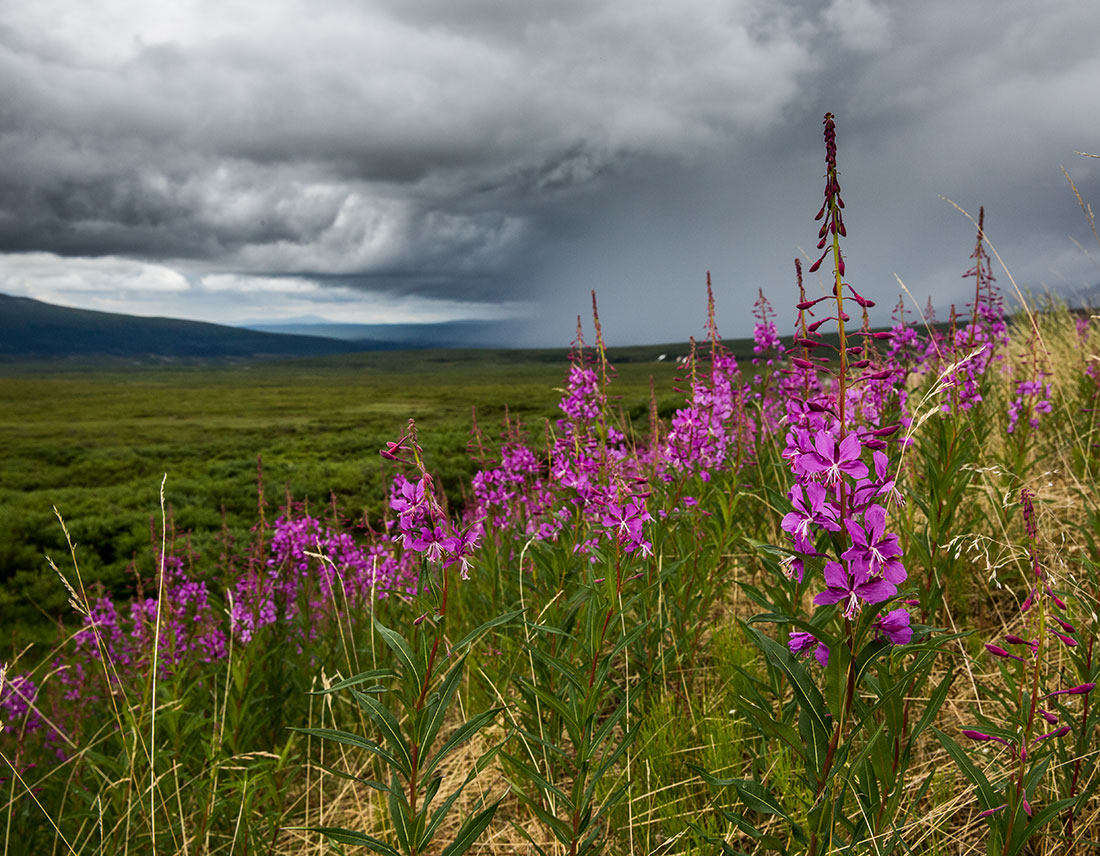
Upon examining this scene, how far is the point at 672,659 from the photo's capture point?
2918mm

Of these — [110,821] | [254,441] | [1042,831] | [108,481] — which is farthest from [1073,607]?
[254,441]

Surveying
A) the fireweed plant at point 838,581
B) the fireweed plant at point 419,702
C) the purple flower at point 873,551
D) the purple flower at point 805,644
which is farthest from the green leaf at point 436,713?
the purple flower at point 873,551

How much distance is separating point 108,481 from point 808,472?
29.7m

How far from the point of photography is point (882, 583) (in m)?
1.24

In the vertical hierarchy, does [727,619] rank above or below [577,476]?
below

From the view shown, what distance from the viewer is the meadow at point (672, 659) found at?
149 centimetres

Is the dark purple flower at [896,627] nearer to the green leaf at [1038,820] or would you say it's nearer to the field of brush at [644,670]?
the field of brush at [644,670]

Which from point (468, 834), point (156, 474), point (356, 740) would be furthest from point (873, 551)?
point (156, 474)

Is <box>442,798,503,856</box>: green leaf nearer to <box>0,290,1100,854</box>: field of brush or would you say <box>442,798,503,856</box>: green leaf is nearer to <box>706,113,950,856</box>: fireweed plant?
<box>0,290,1100,854</box>: field of brush

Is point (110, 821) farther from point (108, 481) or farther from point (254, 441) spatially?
point (254, 441)

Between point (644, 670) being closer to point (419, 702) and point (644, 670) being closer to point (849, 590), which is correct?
point (419, 702)

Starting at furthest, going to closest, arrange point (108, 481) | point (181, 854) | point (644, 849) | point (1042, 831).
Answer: point (108, 481) → point (181, 854) → point (644, 849) → point (1042, 831)

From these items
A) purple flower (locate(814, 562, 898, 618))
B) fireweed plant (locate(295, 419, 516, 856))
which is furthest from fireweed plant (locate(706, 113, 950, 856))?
fireweed plant (locate(295, 419, 516, 856))

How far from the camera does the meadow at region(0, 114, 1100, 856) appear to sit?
1.49m
